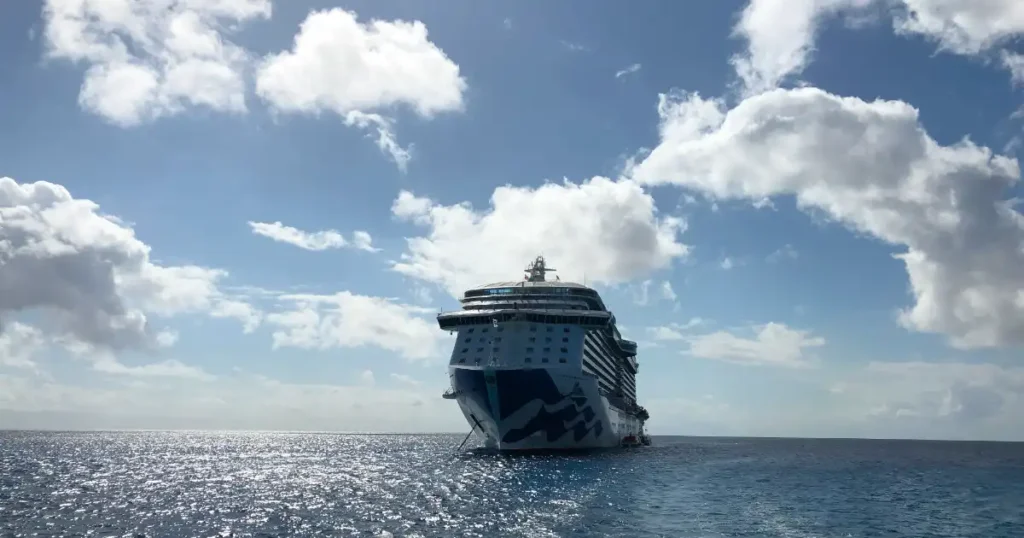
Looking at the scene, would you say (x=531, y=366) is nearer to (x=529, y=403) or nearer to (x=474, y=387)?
(x=529, y=403)

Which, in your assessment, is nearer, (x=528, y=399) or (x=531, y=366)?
(x=528, y=399)

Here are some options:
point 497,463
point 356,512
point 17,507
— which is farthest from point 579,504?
point 17,507

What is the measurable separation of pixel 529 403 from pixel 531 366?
13.7 feet

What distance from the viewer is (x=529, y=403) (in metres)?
→ 81.1

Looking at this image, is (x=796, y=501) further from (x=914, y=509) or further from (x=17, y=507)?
(x=17, y=507)

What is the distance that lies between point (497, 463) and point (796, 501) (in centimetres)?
3293

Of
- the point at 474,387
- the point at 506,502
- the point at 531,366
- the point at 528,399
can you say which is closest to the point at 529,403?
the point at 528,399

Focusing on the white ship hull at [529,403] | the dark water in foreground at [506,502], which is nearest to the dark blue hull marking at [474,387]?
the white ship hull at [529,403]

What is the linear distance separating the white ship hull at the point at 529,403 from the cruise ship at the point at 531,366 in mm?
111

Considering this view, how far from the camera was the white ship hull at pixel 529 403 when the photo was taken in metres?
80.5

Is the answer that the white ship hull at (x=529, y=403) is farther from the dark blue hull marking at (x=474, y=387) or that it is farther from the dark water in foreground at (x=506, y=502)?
the dark water in foreground at (x=506, y=502)

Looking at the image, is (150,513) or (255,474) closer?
(150,513)

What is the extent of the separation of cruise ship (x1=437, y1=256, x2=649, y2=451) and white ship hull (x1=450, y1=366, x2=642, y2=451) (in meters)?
0.11

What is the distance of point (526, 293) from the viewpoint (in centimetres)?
10181
